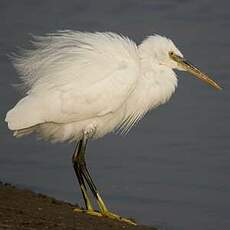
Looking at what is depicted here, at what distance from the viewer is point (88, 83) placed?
9852 mm

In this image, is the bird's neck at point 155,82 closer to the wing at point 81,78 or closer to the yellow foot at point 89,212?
the wing at point 81,78

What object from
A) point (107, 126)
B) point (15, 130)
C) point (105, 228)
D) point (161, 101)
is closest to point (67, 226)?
point (105, 228)

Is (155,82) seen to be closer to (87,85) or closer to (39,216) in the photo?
(87,85)

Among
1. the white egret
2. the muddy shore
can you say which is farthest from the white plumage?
the muddy shore

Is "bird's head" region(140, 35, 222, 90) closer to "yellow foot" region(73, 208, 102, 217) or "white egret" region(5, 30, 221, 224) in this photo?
"white egret" region(5, 30, 221, 224)

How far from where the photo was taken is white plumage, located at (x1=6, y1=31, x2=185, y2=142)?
973 centimetres

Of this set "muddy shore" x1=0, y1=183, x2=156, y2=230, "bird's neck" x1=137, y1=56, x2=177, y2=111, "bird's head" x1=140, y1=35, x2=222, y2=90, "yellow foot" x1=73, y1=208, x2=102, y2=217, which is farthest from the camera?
"bird's head" x1=140, y1=35, x2=222, y2=90

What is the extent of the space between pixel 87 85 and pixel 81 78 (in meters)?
0.14

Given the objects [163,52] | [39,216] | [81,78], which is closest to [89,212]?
[39,216]

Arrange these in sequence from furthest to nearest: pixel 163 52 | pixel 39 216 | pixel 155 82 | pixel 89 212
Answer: pixel 163 52
pixel 155 82
pixel 89 212
pixel 39 216

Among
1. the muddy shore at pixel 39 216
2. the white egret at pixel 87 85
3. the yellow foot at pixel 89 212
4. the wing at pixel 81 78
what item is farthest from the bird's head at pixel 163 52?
the muddy shore at pixel 39 216

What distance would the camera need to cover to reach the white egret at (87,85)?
9750 millimetres

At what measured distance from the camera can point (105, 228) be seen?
8344 mm

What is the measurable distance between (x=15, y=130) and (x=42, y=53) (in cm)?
159
